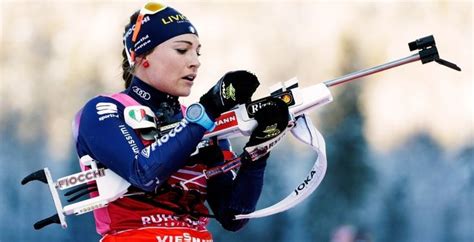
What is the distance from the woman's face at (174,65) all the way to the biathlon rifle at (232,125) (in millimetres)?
174

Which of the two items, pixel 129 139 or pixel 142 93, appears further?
pixel 142 93

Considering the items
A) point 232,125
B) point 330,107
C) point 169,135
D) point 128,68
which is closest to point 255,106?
point 232,125

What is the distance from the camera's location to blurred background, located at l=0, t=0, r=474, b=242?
5.46 metres

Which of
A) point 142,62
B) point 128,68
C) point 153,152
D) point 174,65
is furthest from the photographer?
point 128,68

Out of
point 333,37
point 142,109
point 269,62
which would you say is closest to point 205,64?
point 269,62

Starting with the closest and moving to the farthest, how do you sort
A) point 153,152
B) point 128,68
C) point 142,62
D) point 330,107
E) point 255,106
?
point 153,152 < point 255,106 < point 142,62 < point 128,68 < point 330,107

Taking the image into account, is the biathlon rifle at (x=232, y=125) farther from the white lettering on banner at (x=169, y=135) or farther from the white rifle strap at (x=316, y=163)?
the white lettering on banner at (x=169, y=135)

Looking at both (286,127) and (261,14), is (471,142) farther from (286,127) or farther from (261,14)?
(286,127)

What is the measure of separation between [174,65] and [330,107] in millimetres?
2971

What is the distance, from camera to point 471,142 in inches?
216

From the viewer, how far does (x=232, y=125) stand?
258 centimetres

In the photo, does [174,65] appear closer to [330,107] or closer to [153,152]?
[153,152]

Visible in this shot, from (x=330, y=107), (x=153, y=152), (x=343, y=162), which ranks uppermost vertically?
(x=153, y=152)

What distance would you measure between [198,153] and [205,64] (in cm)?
290
